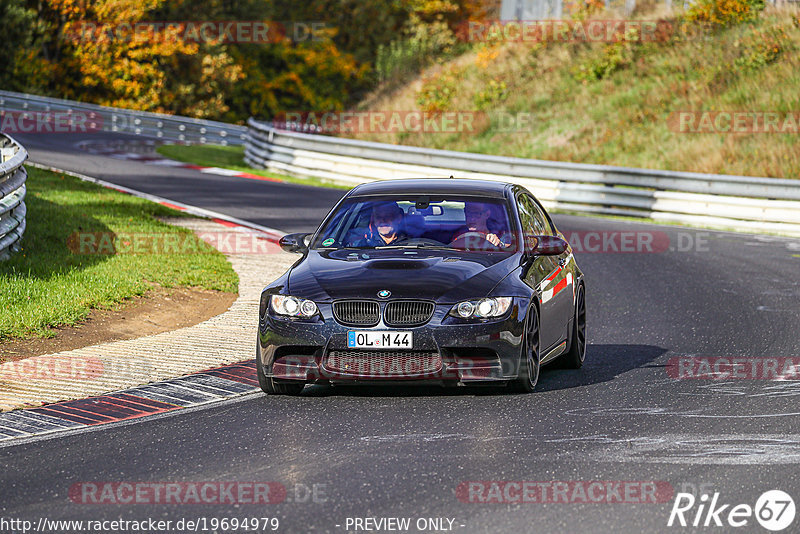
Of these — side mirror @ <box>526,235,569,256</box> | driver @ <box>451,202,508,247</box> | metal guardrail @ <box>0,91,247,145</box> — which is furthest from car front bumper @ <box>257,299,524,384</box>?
metal guardrail @ <box>0,91,247,145</box>

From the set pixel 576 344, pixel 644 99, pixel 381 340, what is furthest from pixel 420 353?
pixel 644 99

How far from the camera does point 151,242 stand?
16.6 metres

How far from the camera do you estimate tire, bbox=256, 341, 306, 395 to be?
348 inches

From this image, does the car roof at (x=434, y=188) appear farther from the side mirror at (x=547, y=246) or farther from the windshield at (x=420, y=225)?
the side mirror at (x=547, y=246)

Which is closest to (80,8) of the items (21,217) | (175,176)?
(175,176)

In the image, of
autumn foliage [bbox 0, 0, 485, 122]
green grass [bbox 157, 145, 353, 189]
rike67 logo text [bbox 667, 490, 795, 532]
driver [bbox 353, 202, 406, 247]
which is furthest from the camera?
autumn foliage [bbox 0, 0, 485, 122]

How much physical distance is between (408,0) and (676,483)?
5738cm

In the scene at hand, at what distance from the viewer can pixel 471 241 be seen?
31.4ft

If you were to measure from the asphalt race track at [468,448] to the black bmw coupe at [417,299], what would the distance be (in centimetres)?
28

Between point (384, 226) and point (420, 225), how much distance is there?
0.28 meters

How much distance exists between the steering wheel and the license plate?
1377 mm

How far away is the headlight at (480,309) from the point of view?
847cm

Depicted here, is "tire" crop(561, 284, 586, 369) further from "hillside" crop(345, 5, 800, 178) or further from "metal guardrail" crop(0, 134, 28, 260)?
"hillside" crop(345, 5, 800, 178)

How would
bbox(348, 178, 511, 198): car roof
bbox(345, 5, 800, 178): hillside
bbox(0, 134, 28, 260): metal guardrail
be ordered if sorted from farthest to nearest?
bbox(345, 5, 800, 178): hillside
bbox(0, 134, 28, 260): metal guardrail
bbox(348, 178, 511, 198): car roof
